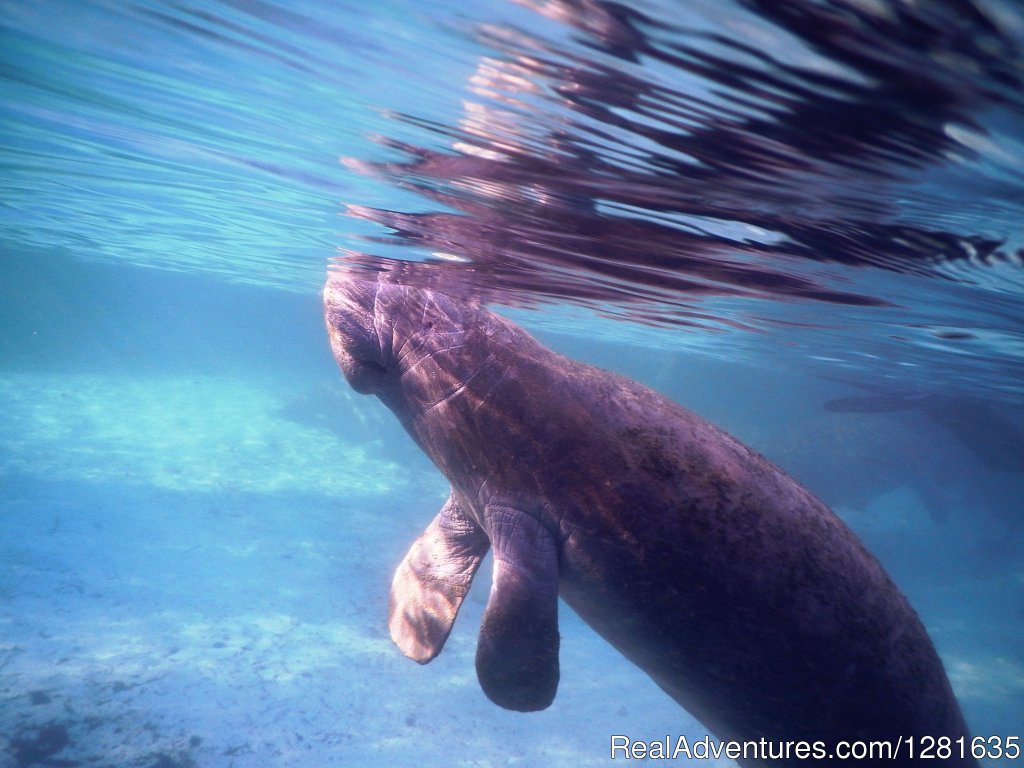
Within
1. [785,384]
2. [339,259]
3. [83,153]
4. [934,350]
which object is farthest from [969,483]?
[83,153]

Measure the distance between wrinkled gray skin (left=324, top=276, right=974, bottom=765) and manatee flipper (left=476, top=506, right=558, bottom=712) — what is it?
0.4 inches

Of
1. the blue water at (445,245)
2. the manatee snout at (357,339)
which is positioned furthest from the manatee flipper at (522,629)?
the blue water at (445,245)

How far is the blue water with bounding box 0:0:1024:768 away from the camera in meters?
3.19

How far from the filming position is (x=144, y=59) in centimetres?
442

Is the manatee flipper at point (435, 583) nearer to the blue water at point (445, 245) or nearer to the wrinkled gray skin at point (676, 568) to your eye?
the wrinkled gray skin at point (676, 568)

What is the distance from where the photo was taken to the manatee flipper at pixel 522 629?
314 centimetres

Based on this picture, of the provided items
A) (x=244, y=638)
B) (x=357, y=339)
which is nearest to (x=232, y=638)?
(x=244, y=638)

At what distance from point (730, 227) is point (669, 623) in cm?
409

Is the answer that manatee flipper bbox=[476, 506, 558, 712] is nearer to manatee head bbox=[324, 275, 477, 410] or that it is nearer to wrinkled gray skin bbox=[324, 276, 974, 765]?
wrinkled gray skin bbox=[324, 276, 974, 765]

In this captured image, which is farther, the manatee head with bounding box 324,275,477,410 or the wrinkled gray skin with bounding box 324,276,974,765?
the manatee head with bounding box 324,275,477,410

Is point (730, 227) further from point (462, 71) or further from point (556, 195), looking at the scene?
point (462, 71)

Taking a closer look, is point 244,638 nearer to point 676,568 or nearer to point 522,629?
point 522,629

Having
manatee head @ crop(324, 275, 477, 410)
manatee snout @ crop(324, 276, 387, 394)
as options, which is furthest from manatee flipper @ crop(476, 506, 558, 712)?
manatee snout @ crop(324, 276, 387, 394)

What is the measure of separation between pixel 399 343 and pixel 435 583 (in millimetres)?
2046
